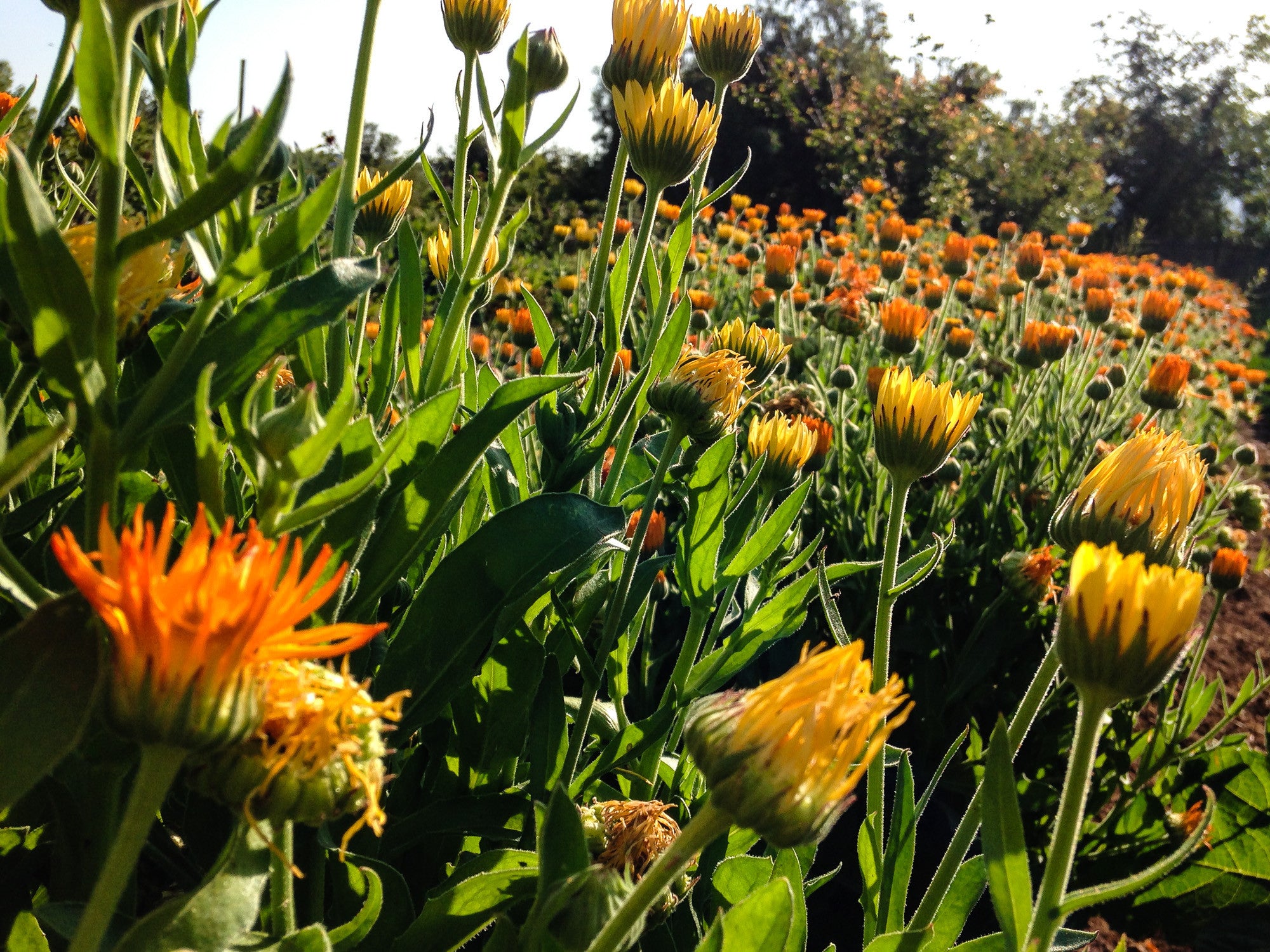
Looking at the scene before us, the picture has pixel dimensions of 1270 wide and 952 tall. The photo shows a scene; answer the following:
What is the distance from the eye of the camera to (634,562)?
1322 mm

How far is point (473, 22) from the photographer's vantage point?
54.4 inches

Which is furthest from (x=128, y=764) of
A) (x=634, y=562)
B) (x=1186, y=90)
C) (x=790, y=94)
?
(x=1186, y=90)

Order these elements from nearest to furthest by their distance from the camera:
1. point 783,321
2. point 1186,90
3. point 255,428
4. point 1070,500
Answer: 1. point 255,428
2. point 1070,500
3. point 783,321
4. point 1186,90

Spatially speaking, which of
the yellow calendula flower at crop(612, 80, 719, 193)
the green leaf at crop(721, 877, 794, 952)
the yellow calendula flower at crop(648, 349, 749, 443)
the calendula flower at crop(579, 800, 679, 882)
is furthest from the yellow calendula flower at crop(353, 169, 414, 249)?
the green leaf at crop(721, 877, 794, 952)

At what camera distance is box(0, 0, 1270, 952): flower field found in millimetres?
623

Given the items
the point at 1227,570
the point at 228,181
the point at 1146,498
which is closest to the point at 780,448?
the point at 1146,498

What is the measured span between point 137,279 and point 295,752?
451 millimetres

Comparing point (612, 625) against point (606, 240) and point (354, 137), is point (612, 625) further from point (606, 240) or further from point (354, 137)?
point (354, 137)

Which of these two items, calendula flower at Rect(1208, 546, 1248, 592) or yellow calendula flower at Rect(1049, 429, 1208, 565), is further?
calendula flower at Rect(1208, 546, 1248, 592)

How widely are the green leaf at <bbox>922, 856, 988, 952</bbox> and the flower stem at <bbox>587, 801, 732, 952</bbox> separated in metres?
0.68

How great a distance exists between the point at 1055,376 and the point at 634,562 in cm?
446

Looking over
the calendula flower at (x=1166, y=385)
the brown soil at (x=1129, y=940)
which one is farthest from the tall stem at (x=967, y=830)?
the calendula flower at (x=1166, y=385)

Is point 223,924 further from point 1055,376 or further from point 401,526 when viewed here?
point 1055,376

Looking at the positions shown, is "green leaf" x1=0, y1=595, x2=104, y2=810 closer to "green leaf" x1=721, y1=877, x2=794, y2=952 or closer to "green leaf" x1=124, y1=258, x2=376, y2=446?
"green leaf" x1=124, y1=258, x2=376, y2=446
